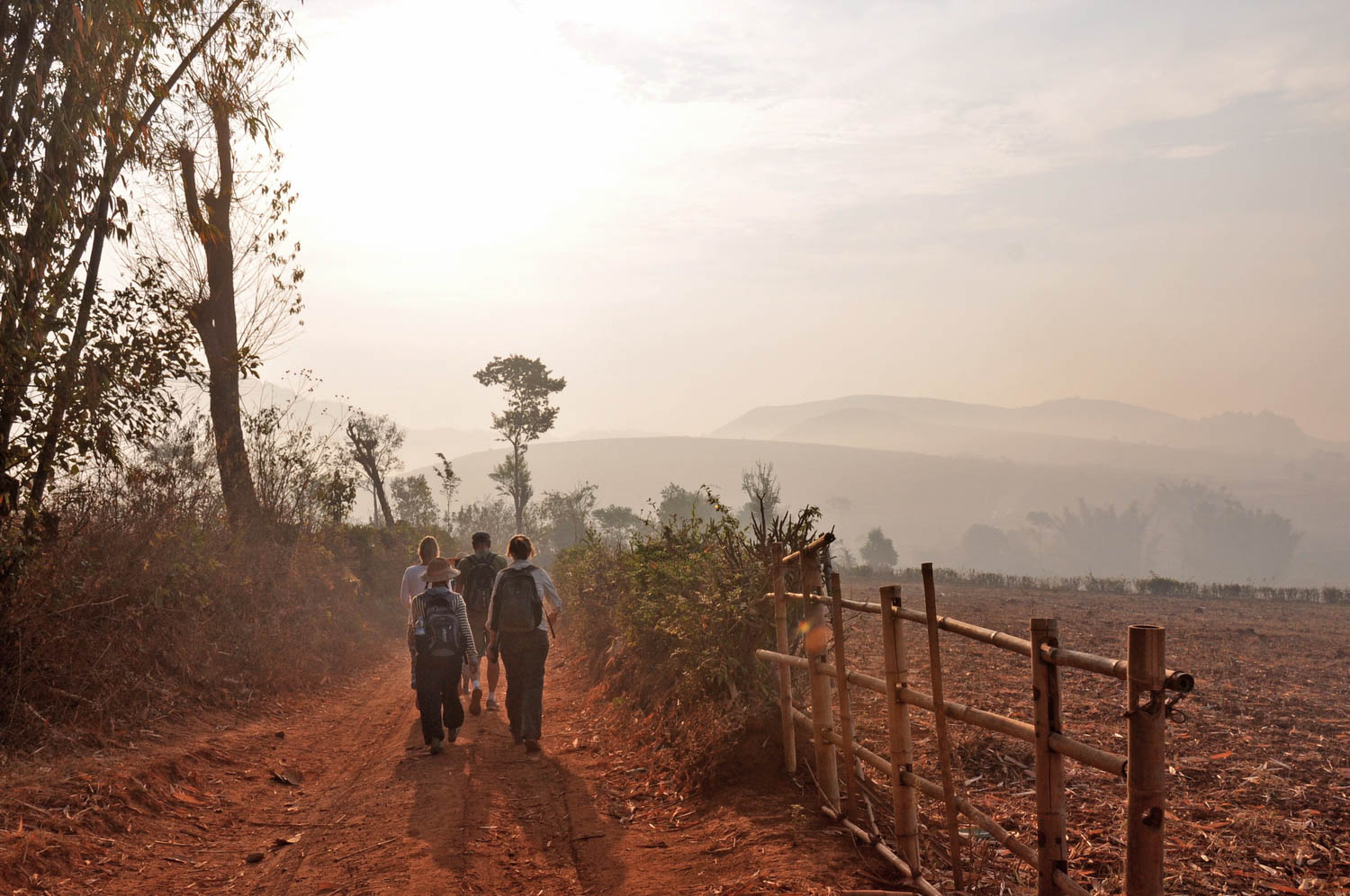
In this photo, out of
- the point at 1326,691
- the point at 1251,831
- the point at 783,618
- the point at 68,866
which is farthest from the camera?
the point at 1326,691

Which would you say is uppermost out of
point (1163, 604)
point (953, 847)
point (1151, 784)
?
point (1151, 784)

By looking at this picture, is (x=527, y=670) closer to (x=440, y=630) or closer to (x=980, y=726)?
(x=440, y=630)

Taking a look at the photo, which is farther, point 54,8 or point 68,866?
point 54,8

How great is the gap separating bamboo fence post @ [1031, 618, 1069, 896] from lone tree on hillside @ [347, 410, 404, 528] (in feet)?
93.7

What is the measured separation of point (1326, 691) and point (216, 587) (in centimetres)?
1742

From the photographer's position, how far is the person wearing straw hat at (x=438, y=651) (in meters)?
8.53

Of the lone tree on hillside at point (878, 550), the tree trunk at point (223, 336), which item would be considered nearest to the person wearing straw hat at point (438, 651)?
the tree trunk at point (223, 336)

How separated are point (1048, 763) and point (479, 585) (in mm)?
8035

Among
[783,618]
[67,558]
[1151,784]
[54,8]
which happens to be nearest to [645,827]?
[783,618]

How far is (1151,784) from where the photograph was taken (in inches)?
122

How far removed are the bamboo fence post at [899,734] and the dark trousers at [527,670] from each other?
14.4ft

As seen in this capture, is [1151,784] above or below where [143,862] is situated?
above

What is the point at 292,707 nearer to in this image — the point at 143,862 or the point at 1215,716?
the point at 143,862

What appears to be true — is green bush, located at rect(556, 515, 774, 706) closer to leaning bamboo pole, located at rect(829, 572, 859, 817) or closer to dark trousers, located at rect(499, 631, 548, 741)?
dark trousers, located at rect(499, 631, 548, 741)
